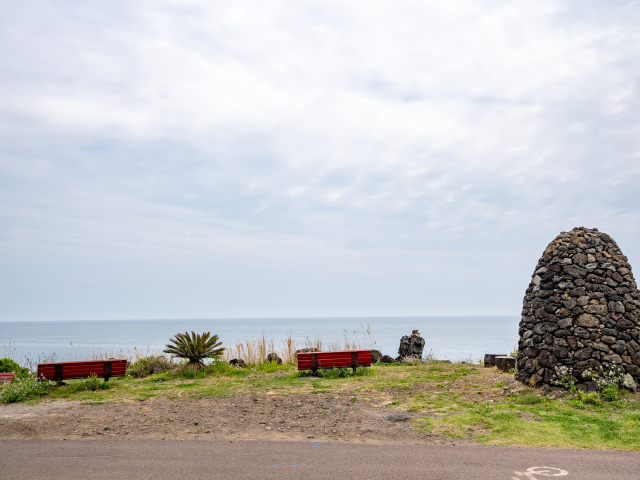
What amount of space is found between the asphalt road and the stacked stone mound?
352cm

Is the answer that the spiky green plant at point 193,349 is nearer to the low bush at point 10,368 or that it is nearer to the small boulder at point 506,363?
the low bush at point 10,368

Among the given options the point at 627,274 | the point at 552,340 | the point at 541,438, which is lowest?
the point at 541,438

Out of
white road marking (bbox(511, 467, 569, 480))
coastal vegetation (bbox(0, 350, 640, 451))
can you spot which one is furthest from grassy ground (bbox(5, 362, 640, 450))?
white road marking (bbox(511, 467, 569, 480))

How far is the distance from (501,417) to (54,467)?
647 cm

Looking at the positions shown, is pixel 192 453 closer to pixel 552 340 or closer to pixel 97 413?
pixel 97 413

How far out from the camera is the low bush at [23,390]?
33.2 ft

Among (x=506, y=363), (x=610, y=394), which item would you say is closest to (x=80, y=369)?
(x=506, y=363)

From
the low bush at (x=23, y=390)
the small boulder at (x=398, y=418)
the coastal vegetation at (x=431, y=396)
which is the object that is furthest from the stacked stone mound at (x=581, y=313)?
the low bush at (x=23, y=390)

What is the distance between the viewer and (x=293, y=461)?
5.81 metres

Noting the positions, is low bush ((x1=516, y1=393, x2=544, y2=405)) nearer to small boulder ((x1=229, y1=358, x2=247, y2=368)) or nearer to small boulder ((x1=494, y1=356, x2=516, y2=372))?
small boulder ((x1=494, y1=356, x2=516, y2=372))

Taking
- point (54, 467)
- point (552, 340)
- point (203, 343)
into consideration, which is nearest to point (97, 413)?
point (54, 467)

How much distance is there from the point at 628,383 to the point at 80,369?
12107 millimetres

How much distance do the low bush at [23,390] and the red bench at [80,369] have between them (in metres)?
0.27

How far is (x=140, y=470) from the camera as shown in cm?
556
